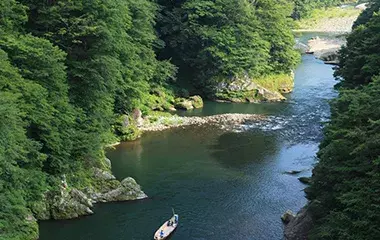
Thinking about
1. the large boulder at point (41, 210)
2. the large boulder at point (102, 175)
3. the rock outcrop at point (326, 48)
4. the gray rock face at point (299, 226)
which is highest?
the rock outcrop at point (326, 48)

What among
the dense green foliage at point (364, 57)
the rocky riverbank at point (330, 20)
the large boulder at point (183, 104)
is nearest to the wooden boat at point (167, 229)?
the dense green foliage at point (364, 57)

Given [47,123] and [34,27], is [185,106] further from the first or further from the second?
[47,123]

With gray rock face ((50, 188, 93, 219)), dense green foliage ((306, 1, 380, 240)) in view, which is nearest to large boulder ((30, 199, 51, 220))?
gray rock face ((50, 188, 93, 219))

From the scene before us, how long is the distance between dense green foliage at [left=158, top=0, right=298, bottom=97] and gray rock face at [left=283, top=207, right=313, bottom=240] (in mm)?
30845

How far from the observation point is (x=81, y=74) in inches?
1217

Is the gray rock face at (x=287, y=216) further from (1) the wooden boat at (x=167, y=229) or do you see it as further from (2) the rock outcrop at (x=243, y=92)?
(2) the rock outcrop at (x=243, y=92)

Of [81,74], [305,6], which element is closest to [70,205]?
[81,74]

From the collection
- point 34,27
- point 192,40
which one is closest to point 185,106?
point 192,40

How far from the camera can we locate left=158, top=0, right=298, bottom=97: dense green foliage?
54406 mm

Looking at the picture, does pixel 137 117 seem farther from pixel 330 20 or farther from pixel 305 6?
pixel 330 20

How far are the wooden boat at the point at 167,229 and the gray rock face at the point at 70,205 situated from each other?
4874mm

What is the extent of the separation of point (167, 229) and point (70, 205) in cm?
615

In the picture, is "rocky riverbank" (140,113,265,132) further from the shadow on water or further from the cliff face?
the cliff face

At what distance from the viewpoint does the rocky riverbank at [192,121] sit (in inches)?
1786
